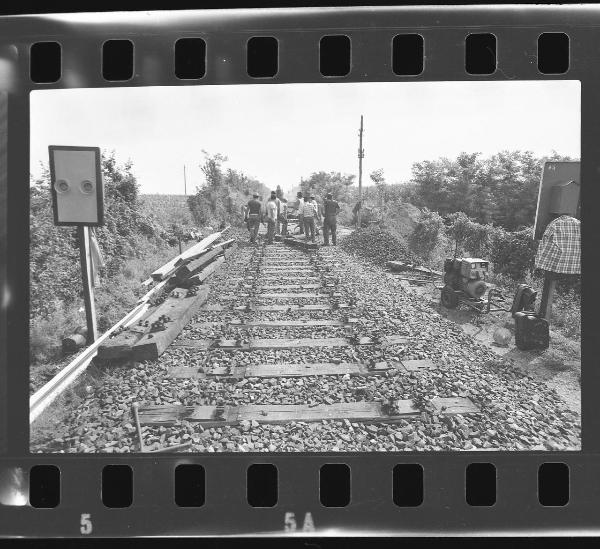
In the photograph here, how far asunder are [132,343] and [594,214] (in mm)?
3812

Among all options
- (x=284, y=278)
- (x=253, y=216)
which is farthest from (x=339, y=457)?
(x=253, y=216)

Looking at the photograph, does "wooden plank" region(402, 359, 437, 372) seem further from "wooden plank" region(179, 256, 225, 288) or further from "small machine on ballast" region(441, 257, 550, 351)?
"wooden plank" region(179, 256, 225, 288)

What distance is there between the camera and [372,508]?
11.0 ft

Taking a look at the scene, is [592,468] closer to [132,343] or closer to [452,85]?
[452,85]

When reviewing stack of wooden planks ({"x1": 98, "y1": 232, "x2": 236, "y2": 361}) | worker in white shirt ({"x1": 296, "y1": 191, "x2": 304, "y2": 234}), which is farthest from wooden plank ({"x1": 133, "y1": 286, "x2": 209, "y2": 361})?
worker in white shirt ({"x1": 296, "y1": 191, "x2": 304, "y2": 234})

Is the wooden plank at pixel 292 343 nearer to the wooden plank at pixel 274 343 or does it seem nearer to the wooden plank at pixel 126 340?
the wooden plank at pixel 274 343

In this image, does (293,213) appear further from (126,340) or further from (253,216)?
(126,340)

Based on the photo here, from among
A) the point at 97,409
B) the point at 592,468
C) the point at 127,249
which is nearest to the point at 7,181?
the point at 127,249

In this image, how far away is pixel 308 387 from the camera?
11.3 feet

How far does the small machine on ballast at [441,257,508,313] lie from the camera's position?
11.8 feet

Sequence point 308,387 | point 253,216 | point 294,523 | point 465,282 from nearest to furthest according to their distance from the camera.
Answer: point 294,523, point 308,387, point 465,282, point 253,216

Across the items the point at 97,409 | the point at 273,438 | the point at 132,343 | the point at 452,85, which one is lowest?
the point at 273,438

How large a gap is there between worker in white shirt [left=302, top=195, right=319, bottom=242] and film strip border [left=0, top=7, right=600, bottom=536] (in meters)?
0.95

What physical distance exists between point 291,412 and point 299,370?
329 mm
